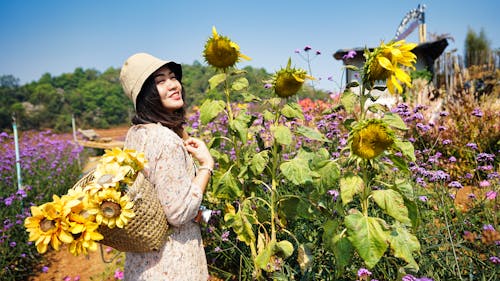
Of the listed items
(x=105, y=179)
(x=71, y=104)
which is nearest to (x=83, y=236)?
(x=105, y=179)

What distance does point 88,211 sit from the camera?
115cm

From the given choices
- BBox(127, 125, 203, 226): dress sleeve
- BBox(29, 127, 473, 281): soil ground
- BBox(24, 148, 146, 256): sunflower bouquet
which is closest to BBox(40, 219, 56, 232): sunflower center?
BBox(24, 148, 146, 256): sunflower bouquet

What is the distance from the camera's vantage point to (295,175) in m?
1.67

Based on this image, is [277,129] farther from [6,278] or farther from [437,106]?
[437,106]

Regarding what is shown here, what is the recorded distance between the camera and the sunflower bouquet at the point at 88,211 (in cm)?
108

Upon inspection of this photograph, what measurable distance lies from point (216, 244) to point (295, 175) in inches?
53.0

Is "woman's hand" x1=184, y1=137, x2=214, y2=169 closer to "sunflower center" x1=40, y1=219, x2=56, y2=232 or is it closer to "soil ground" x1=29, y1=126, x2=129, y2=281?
"sunflower center" x1=40, y1=219, x2=56, y2=232

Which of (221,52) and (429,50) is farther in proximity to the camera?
(429,50)

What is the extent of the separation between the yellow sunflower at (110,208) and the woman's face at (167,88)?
0.60 metres

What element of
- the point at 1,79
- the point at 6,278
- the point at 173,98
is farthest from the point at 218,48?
the point at 1,79

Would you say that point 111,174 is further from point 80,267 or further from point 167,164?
point 80,267

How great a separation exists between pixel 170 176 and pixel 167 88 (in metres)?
0.48

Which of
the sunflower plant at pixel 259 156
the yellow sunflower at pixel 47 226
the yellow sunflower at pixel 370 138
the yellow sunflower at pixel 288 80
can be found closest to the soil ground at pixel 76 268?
the sunflower plant at pixel 259 156

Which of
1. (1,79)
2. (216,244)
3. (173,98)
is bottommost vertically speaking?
(216,244)
